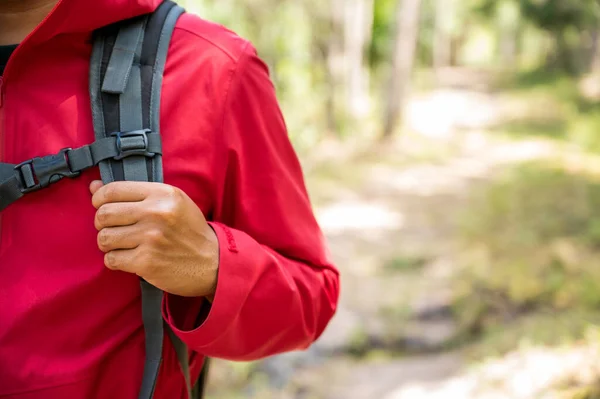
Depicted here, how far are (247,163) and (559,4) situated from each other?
57.1 feet

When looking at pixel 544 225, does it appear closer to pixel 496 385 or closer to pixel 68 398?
pixel 496 385

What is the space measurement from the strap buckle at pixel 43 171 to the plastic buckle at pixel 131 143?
8cm

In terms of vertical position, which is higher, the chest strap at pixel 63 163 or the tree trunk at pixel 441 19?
the chest strap at pixel 63 163

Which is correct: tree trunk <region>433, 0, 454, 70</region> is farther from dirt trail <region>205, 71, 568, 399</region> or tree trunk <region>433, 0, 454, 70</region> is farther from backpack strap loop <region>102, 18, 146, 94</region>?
backpack strap loop <region>102, 18, 146, 94</region>

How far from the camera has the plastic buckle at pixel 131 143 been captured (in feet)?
3.56

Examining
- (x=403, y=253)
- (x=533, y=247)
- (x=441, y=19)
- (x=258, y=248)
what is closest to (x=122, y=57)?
(x=258, y=248)

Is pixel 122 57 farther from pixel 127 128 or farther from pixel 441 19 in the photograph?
pixel 441 19

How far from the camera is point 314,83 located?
49.8ft

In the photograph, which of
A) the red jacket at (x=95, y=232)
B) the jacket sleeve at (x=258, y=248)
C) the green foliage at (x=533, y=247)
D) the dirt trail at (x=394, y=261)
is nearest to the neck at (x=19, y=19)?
the red jacket at (x=95, y=232)

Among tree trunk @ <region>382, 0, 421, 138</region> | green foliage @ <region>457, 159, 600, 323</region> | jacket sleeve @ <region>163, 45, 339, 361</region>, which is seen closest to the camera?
jacket sleeve @ <region>163, 45, 339, 361</region>

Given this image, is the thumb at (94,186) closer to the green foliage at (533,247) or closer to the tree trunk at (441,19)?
the green foliage at (533,247)

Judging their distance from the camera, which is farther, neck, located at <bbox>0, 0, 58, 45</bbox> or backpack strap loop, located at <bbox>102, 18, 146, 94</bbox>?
neck, located at <bbox>0, 0, 58, 45</bbox>

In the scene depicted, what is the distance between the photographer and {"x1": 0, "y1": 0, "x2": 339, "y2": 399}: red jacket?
113 centimetres

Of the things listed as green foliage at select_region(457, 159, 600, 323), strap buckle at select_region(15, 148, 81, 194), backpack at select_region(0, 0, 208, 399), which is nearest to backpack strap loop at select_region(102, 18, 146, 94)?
backpack at select_region(0, 0, 208, 399)
